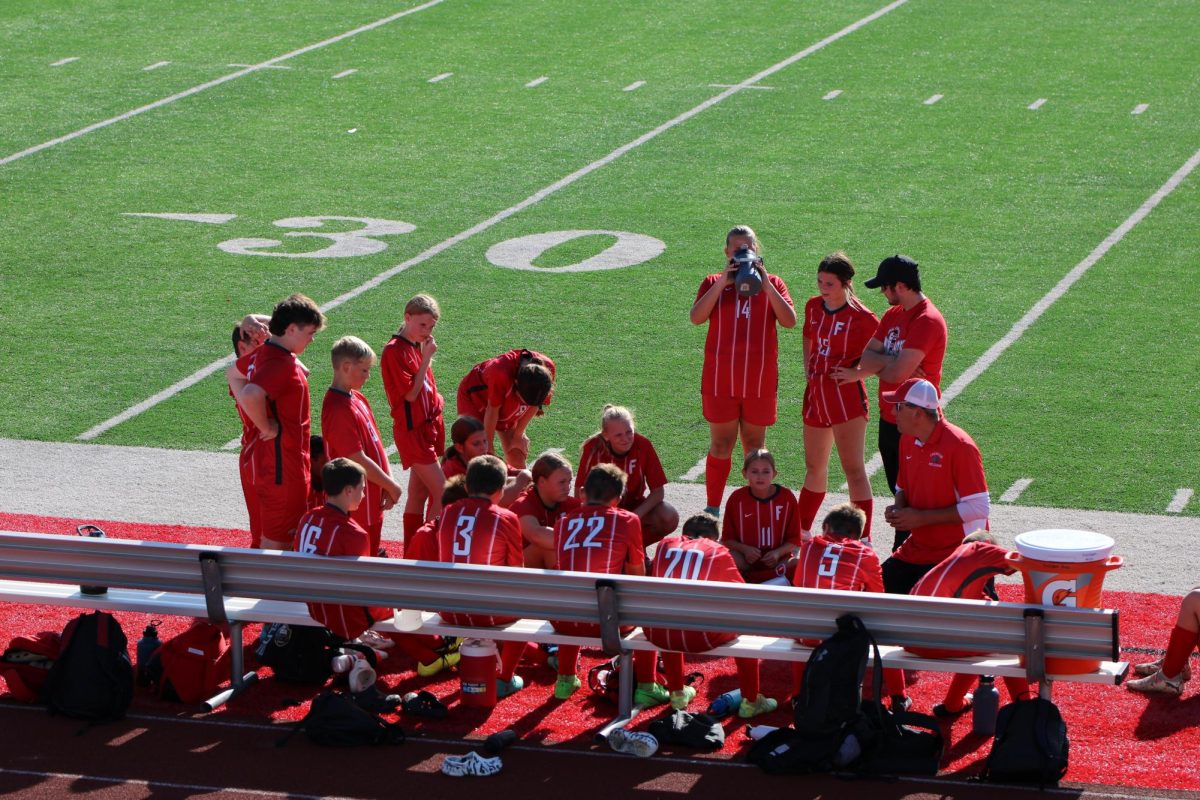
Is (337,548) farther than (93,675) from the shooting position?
Yes

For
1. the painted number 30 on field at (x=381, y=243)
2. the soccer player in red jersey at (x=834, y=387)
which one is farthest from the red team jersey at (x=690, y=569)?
the painted number 30 on field at (x=381, y=243)

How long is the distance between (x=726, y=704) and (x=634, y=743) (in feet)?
1.86

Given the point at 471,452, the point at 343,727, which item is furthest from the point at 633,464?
the point at 343,727

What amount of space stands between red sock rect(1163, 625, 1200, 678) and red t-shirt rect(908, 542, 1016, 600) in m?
0.84

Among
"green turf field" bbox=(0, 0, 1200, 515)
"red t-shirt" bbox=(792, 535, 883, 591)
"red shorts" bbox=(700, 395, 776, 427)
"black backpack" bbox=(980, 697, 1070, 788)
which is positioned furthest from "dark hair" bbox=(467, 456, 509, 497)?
"green turf field" bbox=(0, 0, 1200, 515)

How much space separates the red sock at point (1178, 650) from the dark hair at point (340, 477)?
3.56 m

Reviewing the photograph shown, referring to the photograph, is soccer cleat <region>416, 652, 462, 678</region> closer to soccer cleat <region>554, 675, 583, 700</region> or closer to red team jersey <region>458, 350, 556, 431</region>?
soccer cleat <region>554, 675, 583, 700</region>

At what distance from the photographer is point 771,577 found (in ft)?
28.5

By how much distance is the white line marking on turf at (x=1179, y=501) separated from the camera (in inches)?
412

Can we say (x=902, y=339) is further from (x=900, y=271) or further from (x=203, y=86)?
(x=203, y=86)

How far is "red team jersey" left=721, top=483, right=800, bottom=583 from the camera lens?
871cm

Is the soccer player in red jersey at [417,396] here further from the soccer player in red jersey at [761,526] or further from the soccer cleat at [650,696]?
the soccer cleat at [650,696]

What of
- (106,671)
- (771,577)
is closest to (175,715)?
(106,671)

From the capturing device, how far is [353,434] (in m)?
8.50
